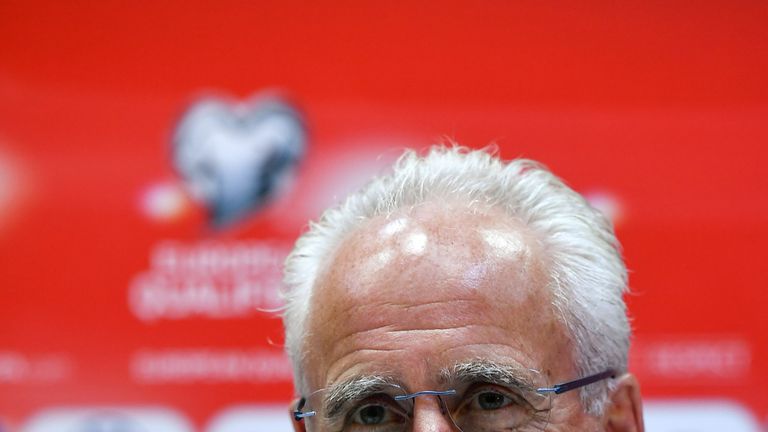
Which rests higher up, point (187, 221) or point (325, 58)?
point (325, 58)

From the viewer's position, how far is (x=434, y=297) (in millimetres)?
1676

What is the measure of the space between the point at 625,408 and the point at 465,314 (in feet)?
1.31

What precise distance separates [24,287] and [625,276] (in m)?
1.89

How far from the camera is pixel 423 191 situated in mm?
1896

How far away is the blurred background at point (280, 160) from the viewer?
9.78 feet

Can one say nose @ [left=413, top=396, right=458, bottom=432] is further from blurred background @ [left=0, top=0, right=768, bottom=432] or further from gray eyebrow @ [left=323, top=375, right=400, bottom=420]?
blurred background @ [left=0, top=0, right=768, bottom=432]

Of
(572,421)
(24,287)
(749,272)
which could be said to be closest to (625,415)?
(572,421)

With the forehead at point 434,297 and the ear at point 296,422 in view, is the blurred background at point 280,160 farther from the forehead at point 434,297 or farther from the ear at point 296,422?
the forehead at point 434,297

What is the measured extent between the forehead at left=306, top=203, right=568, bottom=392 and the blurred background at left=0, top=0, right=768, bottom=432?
1.19 meters

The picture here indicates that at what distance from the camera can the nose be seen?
1.58 meters

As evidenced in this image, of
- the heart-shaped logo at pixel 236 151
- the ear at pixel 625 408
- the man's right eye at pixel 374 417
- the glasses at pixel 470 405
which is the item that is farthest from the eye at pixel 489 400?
the heart-shaped logo at pixel 236 151

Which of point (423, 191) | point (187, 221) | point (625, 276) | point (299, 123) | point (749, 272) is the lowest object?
point (625, 276)

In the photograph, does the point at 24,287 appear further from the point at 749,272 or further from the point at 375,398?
the point at 749,272

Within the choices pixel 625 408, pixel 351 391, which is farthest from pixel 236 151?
pixel 625 408
